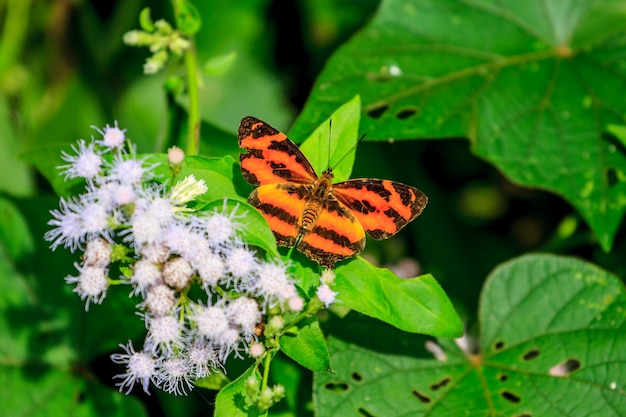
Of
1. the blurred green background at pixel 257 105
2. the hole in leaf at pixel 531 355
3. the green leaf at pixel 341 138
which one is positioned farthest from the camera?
the blurred green background at pixel 257 105

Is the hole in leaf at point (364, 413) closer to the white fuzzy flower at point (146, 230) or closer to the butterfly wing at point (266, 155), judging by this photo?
the butterfly wing at point (266, 155)

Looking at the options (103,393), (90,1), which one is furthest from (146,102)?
(103,393)

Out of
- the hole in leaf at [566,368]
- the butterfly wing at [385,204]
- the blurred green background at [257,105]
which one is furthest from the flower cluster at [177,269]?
the blurred green background at [257,105]

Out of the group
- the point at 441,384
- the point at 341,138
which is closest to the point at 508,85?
the point at 341,138

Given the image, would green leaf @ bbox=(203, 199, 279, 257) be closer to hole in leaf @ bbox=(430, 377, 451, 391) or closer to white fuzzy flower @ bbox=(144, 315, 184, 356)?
white fuzzy flower @ bbox=(144, 315, 184, 356)

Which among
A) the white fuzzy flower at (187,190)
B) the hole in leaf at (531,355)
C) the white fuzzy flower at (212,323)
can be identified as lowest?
the hole in leaf at (531,355)
